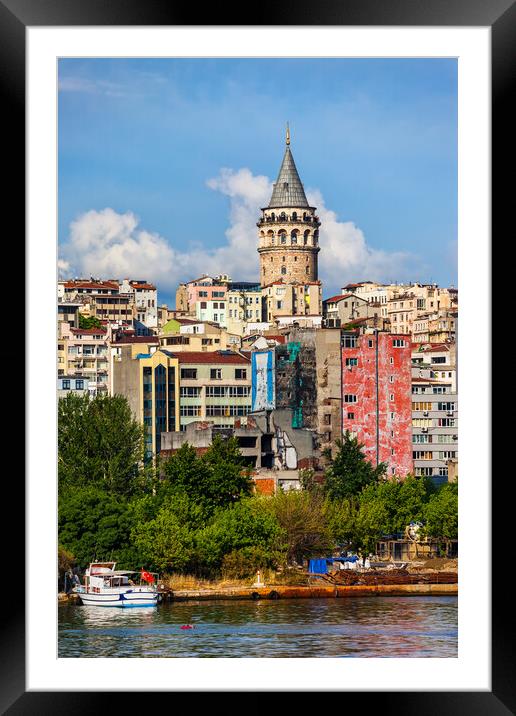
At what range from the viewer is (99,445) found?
30.7ft

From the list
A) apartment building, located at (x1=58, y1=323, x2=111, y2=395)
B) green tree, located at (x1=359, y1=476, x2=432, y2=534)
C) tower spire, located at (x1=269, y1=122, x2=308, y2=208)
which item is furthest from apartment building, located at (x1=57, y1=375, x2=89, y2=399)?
tower spire, located at (x1=269, y1=122, x2=308, y2=208)

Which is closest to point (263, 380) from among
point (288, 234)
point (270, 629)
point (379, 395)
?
point (379, 395)

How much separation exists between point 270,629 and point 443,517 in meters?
2.87

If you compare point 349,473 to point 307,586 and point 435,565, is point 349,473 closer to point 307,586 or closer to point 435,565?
point 435,565

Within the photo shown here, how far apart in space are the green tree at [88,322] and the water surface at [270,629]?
27.8 ft

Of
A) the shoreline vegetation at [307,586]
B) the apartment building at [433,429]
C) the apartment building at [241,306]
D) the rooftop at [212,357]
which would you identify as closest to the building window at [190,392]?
the rooftop at [212,357]

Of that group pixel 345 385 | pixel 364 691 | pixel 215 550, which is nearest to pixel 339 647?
pixel 215 550

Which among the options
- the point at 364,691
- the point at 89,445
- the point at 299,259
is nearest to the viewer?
the point at 364,691

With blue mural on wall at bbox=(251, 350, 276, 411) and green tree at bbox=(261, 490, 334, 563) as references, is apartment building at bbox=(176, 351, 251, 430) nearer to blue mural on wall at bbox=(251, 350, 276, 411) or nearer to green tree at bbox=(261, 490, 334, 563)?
blue mural on wall at bbox=(251, 350, 276, 411)

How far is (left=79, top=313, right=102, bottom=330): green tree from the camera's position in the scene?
51.7 feet

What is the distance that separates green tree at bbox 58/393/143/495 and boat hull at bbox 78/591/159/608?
1.44 meters

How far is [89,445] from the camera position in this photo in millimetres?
9375
